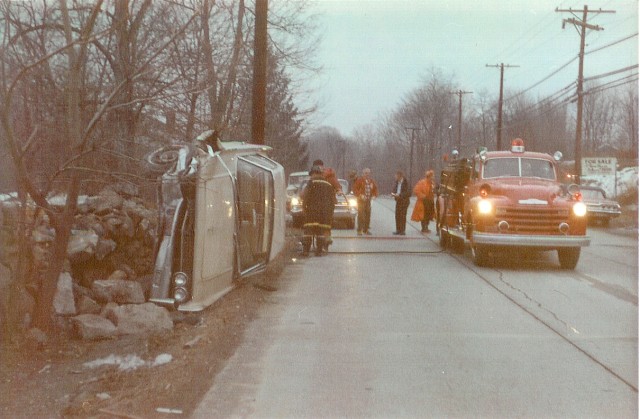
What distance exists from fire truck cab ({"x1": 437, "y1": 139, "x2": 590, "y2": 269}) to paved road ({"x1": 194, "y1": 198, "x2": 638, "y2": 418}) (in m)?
0.58

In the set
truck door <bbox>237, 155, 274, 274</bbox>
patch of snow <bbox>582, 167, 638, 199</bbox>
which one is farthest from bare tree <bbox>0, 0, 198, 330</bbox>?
patch of snow <bbox>582, 167, 638, 199</bbox>

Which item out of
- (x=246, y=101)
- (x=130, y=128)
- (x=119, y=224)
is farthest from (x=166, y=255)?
(x=246, y=101)

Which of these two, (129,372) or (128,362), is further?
(128,362)

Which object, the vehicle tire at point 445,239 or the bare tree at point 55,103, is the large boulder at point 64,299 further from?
the vehicle tire at point 445,239

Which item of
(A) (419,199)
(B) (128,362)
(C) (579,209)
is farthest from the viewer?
(A) (419,199)

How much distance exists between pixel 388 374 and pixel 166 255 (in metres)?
3.58

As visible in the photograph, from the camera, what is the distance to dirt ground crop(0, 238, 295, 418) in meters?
6.32

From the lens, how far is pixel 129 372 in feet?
25.3

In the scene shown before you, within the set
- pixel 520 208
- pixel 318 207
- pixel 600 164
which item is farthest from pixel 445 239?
pixel 600 164

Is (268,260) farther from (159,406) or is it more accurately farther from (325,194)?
(159,406)

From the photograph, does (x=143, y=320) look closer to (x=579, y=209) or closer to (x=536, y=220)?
(x=536, y=220)

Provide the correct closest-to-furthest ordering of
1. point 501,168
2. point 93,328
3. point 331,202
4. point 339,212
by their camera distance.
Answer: point 93,328, point 501,168, point 331,202, point 339,212

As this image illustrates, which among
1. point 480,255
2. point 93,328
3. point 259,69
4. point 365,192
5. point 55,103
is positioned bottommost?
point 93,328

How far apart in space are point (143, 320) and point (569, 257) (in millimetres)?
7946
